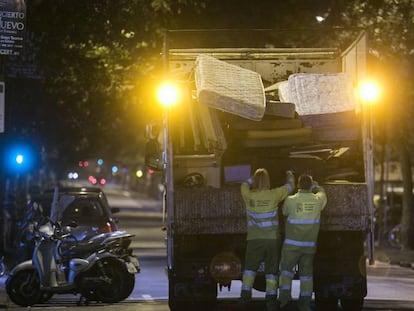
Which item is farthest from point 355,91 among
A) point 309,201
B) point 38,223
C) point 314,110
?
point 38,223

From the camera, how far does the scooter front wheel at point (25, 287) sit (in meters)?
14.1

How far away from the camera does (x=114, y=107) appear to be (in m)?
32.2

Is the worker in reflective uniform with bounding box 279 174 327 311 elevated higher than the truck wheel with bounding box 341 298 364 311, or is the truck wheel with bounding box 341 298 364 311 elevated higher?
the worker in reflective uniform with bounding box 279 174 327 311

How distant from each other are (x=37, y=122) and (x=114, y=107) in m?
2.55

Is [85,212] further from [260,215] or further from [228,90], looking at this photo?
[260,215]

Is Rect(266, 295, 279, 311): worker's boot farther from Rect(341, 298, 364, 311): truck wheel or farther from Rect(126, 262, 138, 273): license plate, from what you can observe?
Rect(126, 262, 138, 273): license plate

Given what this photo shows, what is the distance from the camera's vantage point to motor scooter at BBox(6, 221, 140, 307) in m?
13.9

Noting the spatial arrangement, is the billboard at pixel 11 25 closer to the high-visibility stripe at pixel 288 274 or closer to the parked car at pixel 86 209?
the parked car at pixel 86 209

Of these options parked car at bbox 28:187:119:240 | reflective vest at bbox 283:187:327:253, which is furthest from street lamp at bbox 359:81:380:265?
parked car at bbox 28:187:119:240

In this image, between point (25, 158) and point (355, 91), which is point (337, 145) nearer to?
point (355, 91)

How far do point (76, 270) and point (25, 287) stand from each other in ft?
2.98

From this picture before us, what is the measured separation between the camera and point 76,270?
13844mm

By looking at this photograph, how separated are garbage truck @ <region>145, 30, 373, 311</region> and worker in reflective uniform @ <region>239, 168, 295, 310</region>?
19cm

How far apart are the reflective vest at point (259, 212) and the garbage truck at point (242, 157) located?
0.19m
